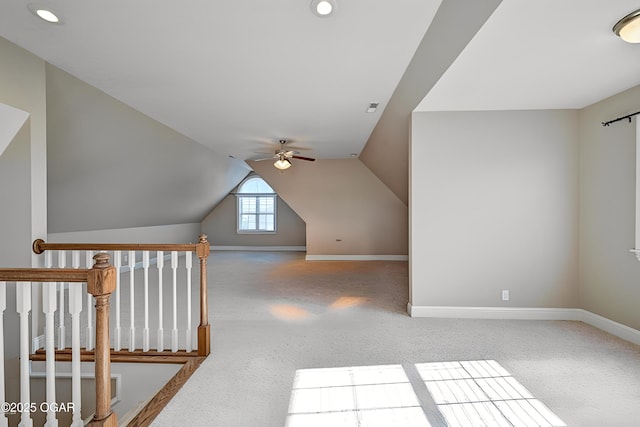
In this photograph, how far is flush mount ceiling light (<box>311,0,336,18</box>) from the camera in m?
1.99

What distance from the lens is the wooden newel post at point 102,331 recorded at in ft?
5.06

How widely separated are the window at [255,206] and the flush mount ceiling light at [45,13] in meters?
8.52

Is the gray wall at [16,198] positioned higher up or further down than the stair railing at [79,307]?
higher up

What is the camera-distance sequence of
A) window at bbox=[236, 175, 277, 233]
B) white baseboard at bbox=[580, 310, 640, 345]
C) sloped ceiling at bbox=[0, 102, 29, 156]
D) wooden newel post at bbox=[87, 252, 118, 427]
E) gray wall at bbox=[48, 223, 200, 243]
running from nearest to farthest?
wooden newel post at bbox=[87, 252, 118, 427] → sloped ceiling at bbox=[0, 102, 29, 156] → white baseboard at bbox=[580, 310, 640, 345] → gray wall at bbox=[48, 223, 200, 243] → window at bbox=[236, 175, 277, 233]

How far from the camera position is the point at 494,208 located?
369 centimetres

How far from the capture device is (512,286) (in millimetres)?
3693

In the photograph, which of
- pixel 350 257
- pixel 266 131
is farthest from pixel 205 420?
pixel 350 257

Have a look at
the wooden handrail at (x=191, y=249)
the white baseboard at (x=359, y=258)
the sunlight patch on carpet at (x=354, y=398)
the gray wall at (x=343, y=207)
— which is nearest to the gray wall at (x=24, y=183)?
the wooden handrail at (x=191, y=249)

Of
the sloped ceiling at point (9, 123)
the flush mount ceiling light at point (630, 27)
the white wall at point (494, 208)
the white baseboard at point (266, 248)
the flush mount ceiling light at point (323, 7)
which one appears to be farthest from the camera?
the white baseboard at point (266, 248)

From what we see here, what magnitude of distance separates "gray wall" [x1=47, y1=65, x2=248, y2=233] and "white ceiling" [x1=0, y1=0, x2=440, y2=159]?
0.30 metres

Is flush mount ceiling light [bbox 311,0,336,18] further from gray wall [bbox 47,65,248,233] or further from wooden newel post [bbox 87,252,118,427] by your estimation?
gray wall [bbox 47,65,248,233]

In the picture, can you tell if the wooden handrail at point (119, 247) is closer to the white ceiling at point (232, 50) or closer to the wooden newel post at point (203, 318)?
the wooden newel post at point (203, 318)

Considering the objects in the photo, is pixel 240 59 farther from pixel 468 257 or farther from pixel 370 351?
pixel 468 257

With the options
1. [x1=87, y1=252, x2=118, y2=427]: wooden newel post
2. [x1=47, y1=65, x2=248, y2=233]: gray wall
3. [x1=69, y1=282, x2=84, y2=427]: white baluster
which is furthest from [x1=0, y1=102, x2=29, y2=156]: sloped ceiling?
[x1=87, y1=252, x2=118, y2=427]: wooden newel post
